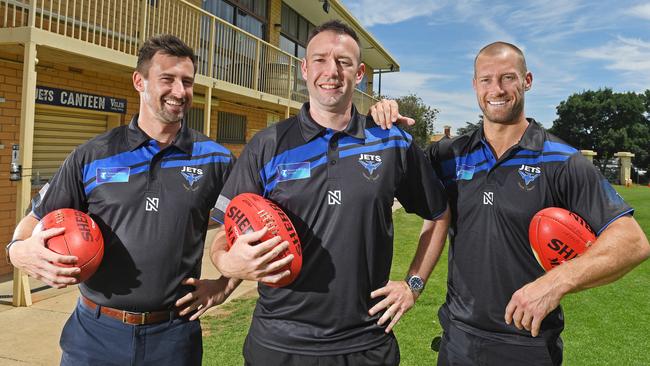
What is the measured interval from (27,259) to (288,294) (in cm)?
132

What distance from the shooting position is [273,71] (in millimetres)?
13492

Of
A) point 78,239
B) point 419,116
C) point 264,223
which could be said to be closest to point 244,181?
point 264,223

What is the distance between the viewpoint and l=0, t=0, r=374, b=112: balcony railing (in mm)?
6909

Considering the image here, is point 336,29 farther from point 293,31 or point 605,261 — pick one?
point 293,31

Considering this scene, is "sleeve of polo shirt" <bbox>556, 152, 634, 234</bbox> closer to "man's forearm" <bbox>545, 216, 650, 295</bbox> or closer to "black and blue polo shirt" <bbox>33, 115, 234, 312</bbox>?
"man's forearm" <bbox>545, 216, 650, 295</bbox>

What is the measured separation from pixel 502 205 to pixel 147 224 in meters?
1.97

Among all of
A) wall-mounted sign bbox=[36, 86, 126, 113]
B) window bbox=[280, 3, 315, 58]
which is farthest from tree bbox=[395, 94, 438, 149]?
wall-mounted sign bbox=[36, 86, 126, 113]

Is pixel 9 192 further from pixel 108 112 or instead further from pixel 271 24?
pixel 271 24

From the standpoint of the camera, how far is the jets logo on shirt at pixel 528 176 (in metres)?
2.70

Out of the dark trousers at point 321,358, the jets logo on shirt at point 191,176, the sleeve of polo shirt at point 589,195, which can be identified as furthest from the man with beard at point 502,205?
the jets logo on shirt at point 191,176

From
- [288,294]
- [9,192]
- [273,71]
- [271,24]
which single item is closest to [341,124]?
[288,294]

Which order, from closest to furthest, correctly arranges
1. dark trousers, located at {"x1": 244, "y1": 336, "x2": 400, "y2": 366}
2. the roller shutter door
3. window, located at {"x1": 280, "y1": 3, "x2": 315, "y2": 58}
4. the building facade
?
dark trousers, located at {"x1": 244, "y1": 336, "x2": 400, "y2": 366}
the building facade
the roller shutter door
window, located at {"x1": 280, "y1": 3, "x2": 315, "y2": 58}

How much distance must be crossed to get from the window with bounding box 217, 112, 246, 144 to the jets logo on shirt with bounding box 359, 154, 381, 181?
11444mm

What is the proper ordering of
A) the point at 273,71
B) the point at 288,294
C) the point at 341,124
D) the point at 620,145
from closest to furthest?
1. the point at 288,294
2. the point at 341,124
3. the point at 273,71
4. the point at 620,145
